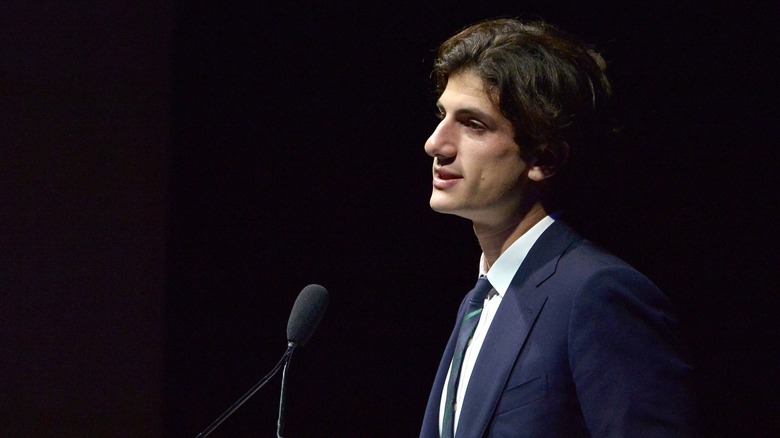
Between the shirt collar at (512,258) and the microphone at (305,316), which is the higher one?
the shirt collar at (512,258)

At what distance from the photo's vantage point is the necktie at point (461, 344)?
1508 mm

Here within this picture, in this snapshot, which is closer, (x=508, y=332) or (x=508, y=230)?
(x=508, y=332)

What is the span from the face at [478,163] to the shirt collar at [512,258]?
0.05 m

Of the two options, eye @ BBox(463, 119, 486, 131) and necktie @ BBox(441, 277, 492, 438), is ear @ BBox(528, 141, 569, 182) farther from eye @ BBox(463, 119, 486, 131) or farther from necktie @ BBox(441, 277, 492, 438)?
necktie @ BBox(441, 277, 492, 438)

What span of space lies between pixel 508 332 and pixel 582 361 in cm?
16

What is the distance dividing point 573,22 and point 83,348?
1.94 m

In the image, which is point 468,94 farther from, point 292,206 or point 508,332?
point 292,206

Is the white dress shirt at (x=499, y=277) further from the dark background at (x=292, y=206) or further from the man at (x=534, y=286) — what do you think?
the dark background at (x=292, y=206)

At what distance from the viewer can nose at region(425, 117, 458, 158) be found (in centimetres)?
154

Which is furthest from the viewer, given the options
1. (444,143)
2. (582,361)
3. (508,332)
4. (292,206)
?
Answer: (292,206)

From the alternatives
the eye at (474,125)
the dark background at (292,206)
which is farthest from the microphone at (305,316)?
the dark background at (292,206)

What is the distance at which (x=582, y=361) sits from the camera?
4.29 ft

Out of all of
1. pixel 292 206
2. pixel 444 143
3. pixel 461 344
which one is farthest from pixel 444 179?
pixel 292 206

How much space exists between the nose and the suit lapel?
0.77 feet
